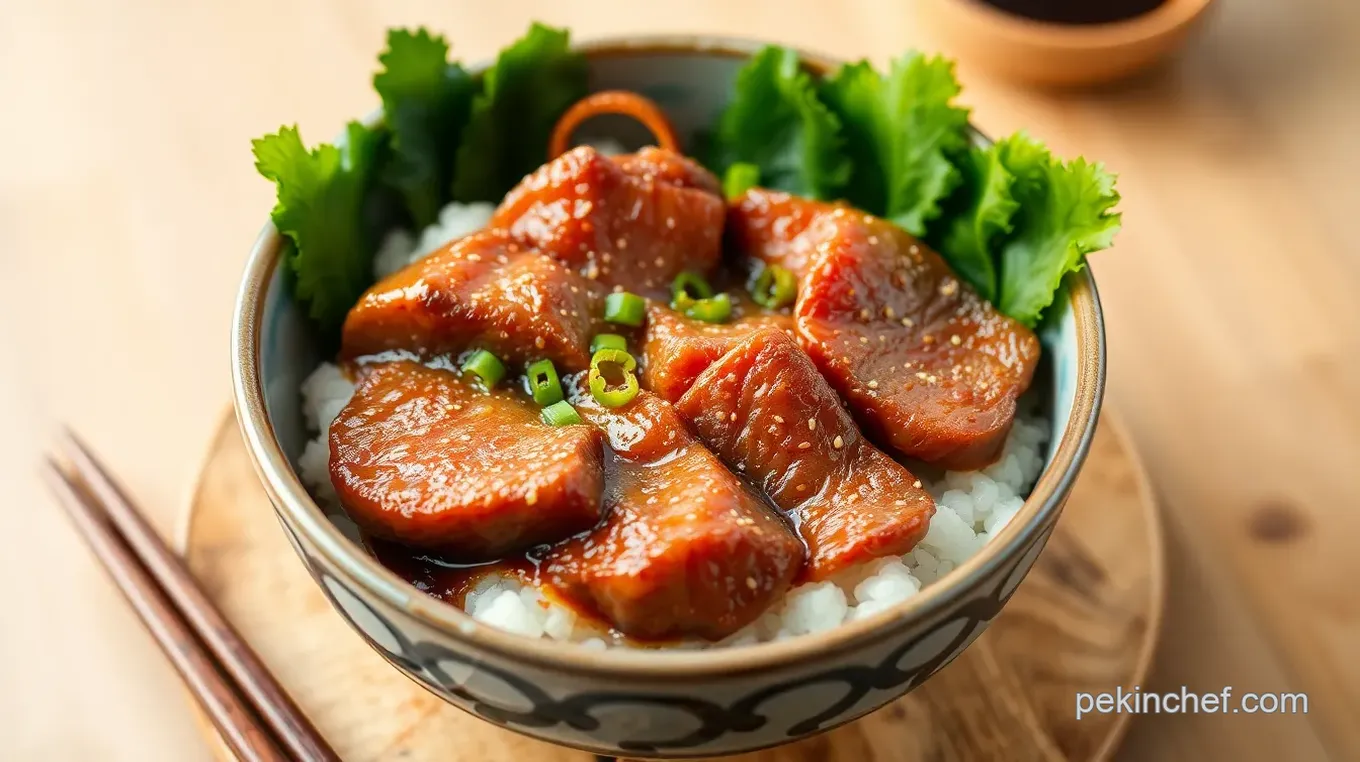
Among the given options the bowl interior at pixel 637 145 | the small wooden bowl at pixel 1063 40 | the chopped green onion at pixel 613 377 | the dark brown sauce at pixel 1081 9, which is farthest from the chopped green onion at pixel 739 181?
the dark brown sauce at pixel 1081 9

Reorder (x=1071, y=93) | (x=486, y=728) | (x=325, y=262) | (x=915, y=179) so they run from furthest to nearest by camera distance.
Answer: (x=1071, y=93)
(x=915, y=179)
(x=325, y=262)
(x=486, y=728)

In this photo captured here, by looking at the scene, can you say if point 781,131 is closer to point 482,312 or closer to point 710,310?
point 710,310

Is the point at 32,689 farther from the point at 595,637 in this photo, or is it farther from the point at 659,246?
the point at 659,246

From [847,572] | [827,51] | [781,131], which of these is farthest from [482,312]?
[827,51]

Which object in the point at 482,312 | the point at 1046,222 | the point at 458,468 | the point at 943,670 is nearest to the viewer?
the point at 458,468

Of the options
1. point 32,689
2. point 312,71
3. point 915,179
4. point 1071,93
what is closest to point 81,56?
point 312,71

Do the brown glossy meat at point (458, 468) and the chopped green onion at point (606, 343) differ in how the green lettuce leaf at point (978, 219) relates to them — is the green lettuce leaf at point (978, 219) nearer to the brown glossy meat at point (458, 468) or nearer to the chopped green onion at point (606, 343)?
the chopped green onion at point (606, 343)

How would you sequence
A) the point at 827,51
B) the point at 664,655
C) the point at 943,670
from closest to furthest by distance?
the point at 664,655 → the point at 943,670 → the point at 827,51

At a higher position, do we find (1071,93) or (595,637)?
(1071,93)
